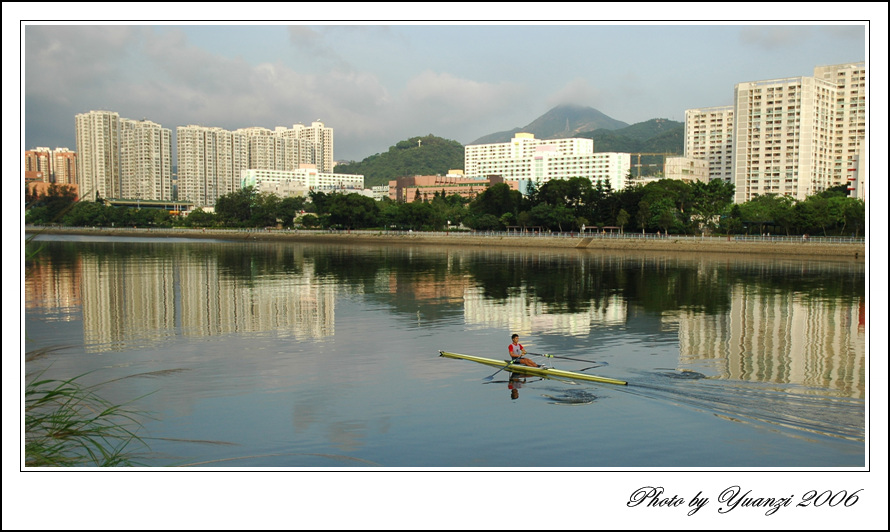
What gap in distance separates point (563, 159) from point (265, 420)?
554ft

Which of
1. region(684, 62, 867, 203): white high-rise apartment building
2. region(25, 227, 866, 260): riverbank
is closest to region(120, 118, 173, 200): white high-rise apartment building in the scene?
region(25, 227, 866, 260): riverbank

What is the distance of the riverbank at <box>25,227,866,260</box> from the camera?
5506 cm

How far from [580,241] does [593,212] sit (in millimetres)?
9972

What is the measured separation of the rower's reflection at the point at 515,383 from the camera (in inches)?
519

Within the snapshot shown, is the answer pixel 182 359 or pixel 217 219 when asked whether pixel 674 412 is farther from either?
pixel 217 219

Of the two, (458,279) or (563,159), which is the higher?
(563,159)

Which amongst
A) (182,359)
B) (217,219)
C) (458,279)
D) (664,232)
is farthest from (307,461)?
(217,219)

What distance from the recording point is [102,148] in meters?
129

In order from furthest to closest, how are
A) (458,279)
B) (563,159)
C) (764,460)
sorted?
(563,159), (458,279), (764,460)

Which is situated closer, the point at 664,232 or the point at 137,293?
the point at 137,293

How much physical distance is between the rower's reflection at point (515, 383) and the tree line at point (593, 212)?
54740mm

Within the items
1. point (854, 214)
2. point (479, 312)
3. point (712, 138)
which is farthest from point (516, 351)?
point (712, 138)

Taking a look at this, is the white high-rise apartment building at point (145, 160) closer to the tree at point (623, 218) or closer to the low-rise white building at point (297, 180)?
the low-rise white building at point (297, 180)

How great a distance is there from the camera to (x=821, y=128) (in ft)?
390
